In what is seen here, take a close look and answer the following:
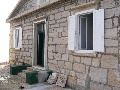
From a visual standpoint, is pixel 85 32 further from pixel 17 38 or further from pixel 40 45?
pixel 17 38

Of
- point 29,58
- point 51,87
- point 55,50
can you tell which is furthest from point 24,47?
point 51,87

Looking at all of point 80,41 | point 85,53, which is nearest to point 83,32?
point 80,41

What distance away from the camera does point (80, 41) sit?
6.23 metres

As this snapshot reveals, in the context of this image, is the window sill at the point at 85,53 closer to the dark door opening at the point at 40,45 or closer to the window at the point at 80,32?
the window at the point at 80,32

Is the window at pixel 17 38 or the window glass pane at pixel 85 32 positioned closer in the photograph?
the window glass pane at pixel 85 32

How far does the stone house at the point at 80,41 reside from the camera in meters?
4.96

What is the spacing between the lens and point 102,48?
5.14 m

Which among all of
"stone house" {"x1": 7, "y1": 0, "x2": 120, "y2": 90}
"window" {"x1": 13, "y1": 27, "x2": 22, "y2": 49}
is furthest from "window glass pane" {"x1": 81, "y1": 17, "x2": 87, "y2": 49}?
"window" {"x1": 13, "y1": 27, "x2": 22, "y2": 49}

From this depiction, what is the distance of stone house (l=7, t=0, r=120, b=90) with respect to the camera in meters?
4.96

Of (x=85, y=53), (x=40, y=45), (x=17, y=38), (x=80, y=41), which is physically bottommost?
(x=85, y=53)

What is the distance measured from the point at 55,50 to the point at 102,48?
2680 mm

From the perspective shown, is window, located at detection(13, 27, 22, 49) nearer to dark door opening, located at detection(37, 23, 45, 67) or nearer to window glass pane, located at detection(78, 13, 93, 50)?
dark door opening, located at detection(37, 23, 45, 67)

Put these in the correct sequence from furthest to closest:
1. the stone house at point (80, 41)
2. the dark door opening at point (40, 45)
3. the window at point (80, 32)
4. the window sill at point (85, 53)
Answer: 1. the dark door opening at point (40, 45)
2. the window at point (80, 32)
3. the window sill at point (85, 53)
4. the stone house at point (80, 41)

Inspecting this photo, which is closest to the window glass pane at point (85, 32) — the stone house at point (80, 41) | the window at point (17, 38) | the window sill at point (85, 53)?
the stone house at point (80, 41)
